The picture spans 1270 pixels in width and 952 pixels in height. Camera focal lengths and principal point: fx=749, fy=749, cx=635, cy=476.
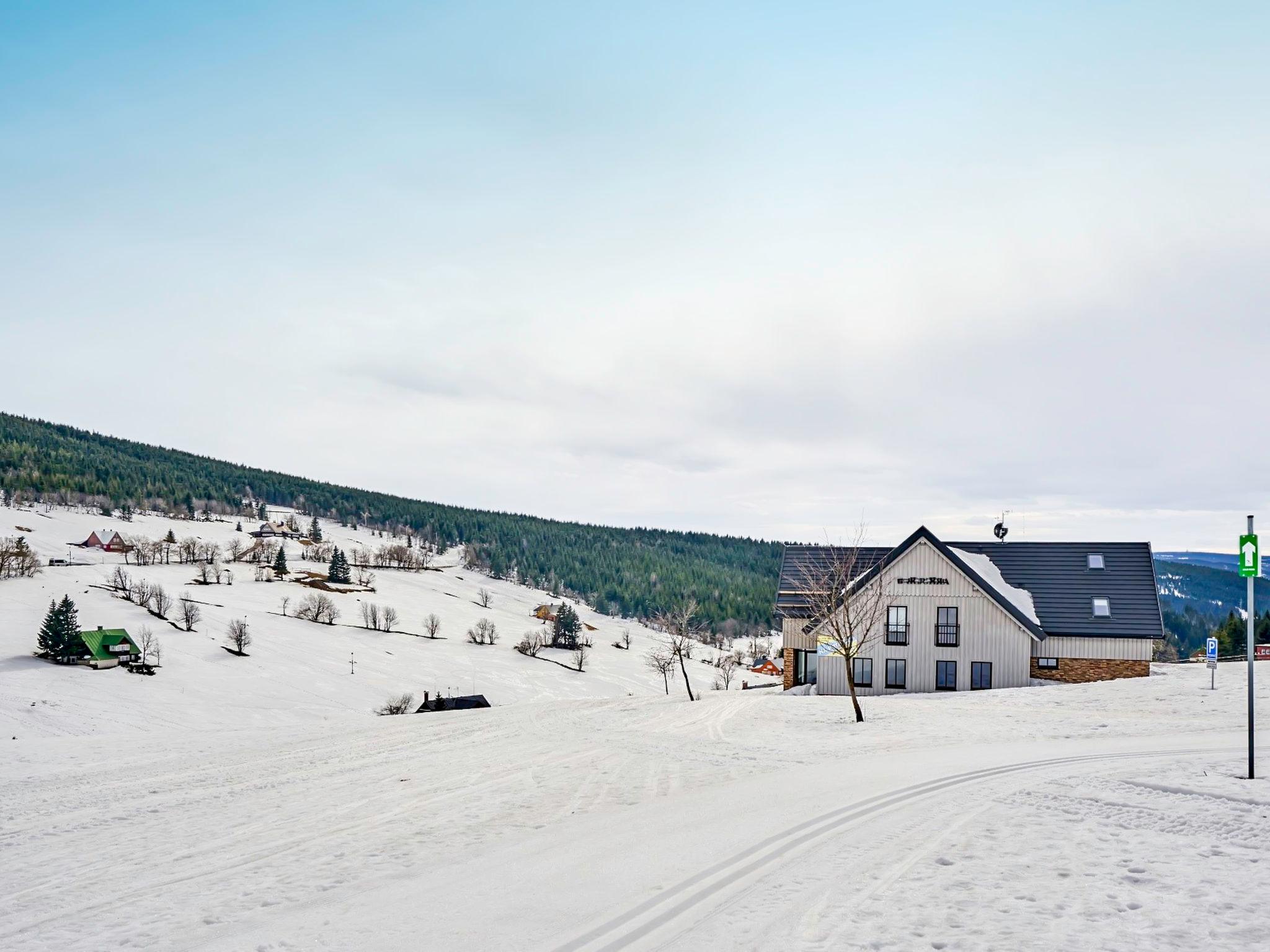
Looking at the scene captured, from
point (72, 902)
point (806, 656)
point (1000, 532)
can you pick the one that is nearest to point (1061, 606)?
point (1000, 532)

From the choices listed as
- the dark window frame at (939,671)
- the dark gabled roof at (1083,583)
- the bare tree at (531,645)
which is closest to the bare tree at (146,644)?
the bare tree at (531,645)

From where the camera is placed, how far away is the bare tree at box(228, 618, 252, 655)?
90562 millimetres

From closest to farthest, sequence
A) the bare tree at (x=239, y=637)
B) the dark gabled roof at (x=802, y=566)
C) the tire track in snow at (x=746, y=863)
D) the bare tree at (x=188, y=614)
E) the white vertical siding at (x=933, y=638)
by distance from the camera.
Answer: the tire track in snow at (x=746, y=863)
the white vertical siding at (x=933, y=638)
the dark gabled roof at (x=802, y=566)
the bare tree at (x=239, y=637)
the bare tree at (x=188, y=614)

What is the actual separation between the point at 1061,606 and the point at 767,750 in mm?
27348

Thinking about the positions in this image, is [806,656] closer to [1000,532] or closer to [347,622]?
[1000,532]

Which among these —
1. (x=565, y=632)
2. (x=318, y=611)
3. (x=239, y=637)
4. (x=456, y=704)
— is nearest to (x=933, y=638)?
(x=456, y=704)

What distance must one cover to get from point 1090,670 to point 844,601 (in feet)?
56.7

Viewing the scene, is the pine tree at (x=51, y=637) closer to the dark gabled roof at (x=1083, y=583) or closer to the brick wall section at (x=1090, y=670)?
the dark gabled roof at (x=1083, y=583)

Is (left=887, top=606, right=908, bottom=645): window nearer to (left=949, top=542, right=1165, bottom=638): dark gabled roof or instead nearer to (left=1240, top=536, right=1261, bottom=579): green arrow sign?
(left=949, top=542, right=1165, bottom=638): dark gabled roof

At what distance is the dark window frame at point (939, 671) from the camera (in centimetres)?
3938

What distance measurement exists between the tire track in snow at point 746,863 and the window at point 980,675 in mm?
21797

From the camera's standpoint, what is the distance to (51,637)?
70.8m

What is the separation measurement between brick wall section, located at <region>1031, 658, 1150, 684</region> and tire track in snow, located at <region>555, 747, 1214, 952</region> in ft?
78.7

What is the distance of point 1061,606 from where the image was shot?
41156 millimetres
